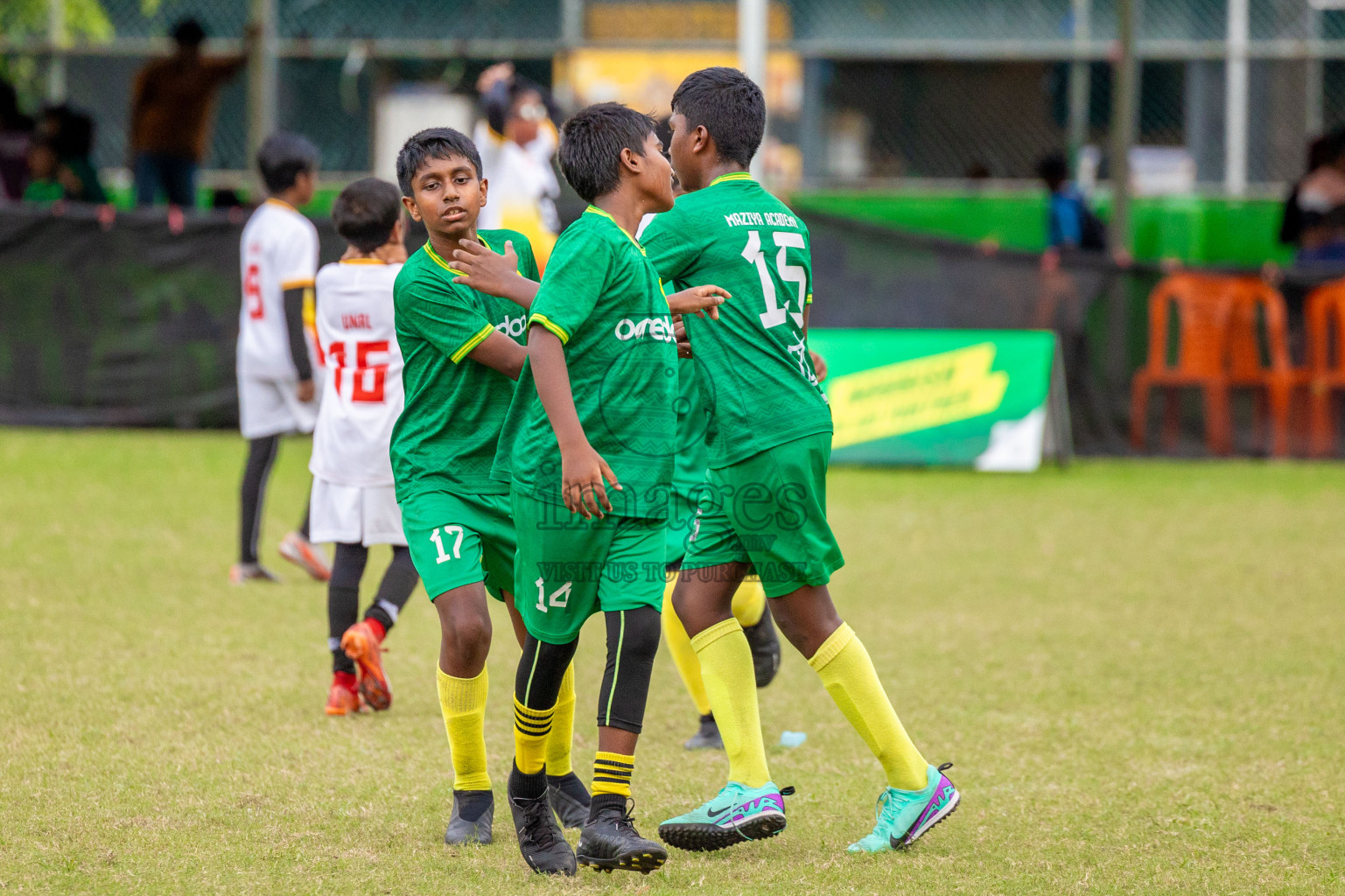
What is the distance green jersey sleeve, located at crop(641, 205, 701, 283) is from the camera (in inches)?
156

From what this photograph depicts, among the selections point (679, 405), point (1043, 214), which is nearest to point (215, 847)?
point (679, 405)

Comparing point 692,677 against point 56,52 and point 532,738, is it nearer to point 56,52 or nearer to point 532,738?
point 532,738

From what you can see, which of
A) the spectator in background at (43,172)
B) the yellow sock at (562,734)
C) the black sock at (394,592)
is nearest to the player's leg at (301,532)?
the black sock at (394,592)

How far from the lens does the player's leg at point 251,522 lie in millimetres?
7316

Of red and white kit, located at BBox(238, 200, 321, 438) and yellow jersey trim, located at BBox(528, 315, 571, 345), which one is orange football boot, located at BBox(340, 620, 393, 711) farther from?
red and white kit, located at BBox(238, 200, 321, 438)

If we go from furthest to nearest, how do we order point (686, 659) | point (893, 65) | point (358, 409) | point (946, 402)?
point (893, 65) < point (946, 402) < point (358, 409) < point (686, 659)

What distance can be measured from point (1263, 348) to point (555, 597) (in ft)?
30.3

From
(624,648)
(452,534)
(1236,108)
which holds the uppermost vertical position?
(1236,108)

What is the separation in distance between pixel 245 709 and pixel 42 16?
1308 centimetres

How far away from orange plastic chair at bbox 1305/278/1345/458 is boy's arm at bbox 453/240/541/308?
926 centimetres

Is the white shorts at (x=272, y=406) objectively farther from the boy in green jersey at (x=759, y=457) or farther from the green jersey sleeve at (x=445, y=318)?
the boy in green jersey at (x=759, y=457)

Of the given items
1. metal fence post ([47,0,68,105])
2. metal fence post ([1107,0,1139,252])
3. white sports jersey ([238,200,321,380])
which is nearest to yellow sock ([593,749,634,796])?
white sports jersey ([238,200,321,380])

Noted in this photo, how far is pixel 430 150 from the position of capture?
13.4 ft

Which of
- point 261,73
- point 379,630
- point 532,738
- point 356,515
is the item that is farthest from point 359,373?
point 261,73
